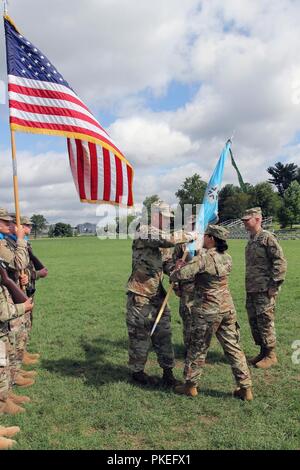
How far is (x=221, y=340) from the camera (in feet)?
18.1

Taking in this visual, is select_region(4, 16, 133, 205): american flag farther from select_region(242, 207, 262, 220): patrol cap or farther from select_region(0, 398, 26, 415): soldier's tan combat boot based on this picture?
select_region(0, 398, 26, 415): soldier's tan combat boot

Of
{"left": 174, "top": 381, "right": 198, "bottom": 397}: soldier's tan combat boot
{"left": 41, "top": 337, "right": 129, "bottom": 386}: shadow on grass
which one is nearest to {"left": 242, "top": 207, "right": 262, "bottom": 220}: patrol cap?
{"left": 174, "top": 381, "right": 198, "bottom": 397}: soldier's tan combat boot

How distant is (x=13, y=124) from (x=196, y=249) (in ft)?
9.93

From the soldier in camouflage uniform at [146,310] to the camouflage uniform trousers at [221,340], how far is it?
60cm

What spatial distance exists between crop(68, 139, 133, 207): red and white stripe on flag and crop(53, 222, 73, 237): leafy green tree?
126269 mm

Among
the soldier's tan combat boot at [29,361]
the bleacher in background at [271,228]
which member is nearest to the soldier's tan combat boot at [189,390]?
the soldier's tan combat boot at [29,361]

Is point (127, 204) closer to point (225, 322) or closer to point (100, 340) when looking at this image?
point (225, 322)

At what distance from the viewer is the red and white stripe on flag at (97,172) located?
20.7 ft

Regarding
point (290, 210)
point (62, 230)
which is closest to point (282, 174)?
point (290, 210)

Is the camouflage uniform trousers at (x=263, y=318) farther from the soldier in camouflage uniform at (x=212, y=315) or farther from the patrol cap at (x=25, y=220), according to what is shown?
the patrol cap at (x=25, y=220)

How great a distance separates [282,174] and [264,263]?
8635 centimetres

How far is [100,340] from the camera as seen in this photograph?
8656mm

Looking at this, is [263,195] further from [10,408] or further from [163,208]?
[10,408]

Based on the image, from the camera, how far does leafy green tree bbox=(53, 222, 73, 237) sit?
13227 centimetres
